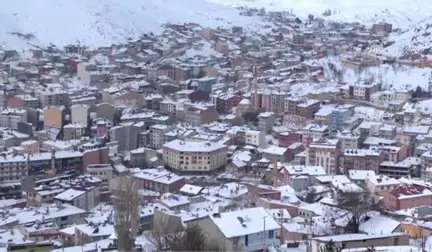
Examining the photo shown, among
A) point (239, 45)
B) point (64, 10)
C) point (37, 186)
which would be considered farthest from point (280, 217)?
point (64, 10)

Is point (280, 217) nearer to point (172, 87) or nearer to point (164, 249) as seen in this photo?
point (164, 249)

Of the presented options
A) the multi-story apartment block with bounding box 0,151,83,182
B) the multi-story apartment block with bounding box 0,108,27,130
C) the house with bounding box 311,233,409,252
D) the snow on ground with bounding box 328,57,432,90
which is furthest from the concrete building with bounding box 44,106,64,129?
the house with bounding box 311,233,409,252

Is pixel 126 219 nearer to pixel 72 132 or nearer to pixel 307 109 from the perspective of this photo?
pixel 72 132

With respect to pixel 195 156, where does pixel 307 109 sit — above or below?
above

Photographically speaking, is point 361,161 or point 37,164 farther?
point 361,161

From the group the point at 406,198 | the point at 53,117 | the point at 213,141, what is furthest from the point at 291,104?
the point at 406,198

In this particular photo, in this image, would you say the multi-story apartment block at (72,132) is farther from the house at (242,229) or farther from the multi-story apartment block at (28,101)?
the house at (242,229)
